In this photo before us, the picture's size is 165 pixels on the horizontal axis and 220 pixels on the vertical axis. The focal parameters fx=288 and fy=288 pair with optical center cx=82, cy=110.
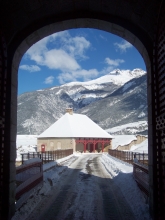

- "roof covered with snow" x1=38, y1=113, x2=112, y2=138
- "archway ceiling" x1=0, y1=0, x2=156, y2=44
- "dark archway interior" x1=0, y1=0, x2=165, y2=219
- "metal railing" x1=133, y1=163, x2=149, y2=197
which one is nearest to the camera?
"dark archway interior" x1=0, y1=0, x2=165, y2=219

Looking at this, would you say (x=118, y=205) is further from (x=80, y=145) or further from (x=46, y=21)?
(x=80, y=145)

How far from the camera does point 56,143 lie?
54.7 m

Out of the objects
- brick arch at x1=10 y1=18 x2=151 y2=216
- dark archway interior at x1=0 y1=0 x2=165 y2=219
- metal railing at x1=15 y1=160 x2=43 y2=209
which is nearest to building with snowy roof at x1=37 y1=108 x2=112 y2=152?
metal railing at x1=15 y1=160 x2=43 y2=209

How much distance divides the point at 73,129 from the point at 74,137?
3.79 m

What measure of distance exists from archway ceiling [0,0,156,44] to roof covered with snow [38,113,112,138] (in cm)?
4679

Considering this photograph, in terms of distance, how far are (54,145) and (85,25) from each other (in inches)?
1902

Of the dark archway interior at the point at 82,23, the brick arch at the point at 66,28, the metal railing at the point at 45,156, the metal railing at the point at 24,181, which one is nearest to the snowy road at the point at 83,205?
the metal railing at the point at 24,181

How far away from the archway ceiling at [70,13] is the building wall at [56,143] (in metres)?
46.8

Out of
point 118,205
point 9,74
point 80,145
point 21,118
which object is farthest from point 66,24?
point 21,118

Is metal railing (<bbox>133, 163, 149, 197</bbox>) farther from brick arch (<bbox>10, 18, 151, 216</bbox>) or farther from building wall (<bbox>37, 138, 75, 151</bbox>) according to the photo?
building wall (<bbox>37, 138, 75, 151</bbox>)

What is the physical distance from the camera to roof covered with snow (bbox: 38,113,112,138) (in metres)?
55.7

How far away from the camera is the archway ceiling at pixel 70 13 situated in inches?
241

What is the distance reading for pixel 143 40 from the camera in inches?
274

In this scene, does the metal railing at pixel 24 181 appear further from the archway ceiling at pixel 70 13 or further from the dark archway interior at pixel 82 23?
the archway ceiling at pixel 70 13
